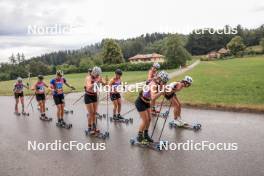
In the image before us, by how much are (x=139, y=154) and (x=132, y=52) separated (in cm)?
14460

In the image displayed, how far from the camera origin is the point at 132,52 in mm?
151500

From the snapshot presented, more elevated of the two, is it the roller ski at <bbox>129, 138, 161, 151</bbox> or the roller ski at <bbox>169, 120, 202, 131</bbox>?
the roller ski at <bbox>169, 120, 202, 131</bbox>

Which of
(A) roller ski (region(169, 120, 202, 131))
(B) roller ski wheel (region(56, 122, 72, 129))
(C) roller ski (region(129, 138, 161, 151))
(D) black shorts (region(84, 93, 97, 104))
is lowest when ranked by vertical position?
(B) roller ski wheel (region(56, 122, 72, 129))

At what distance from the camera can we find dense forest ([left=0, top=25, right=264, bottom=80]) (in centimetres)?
7450

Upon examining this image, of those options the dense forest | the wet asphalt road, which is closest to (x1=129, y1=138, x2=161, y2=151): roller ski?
the wet asphalt road

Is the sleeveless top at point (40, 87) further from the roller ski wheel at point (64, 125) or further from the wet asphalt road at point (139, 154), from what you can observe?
the roller ski wheel at point (64, 125)

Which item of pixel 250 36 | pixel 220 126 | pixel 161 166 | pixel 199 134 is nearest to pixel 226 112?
pixel 220 126

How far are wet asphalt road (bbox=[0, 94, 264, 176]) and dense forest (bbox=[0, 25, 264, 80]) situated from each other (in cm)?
5220

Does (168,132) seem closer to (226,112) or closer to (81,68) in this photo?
(226,112)

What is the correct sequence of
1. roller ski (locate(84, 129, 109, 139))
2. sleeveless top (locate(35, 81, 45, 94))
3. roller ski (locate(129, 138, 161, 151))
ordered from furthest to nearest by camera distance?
sleeveless top (locate(35, 81, 45, 94)), roller ski (locate(84, 129, 109, 139)), roller ski (locate(129, 138, 161, 151))

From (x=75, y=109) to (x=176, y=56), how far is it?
2322 inches

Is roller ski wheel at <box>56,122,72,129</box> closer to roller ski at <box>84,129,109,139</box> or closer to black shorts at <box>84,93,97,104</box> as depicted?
roller ski at <box>84,129,109,139</box>

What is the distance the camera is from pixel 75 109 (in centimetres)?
1688

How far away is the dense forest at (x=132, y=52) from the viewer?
74.5m
